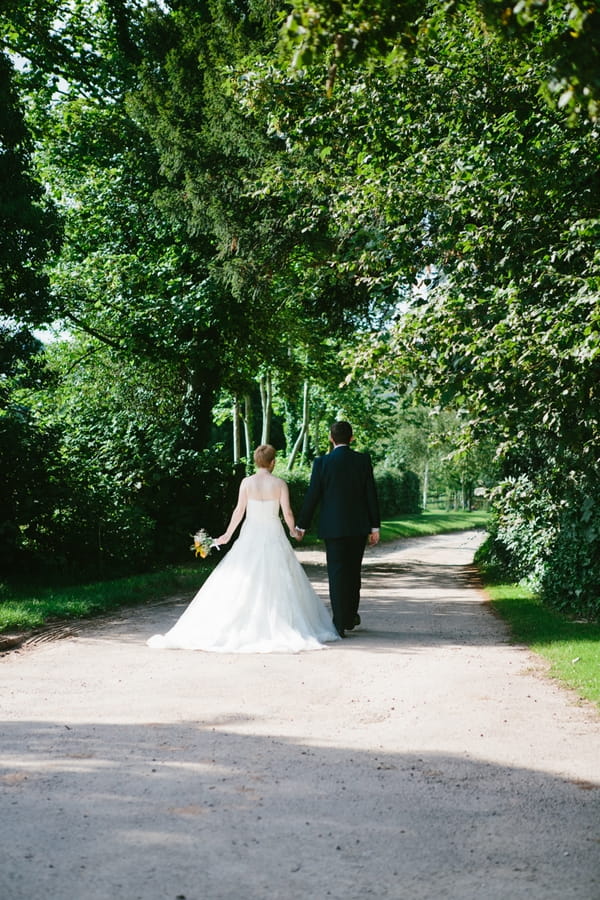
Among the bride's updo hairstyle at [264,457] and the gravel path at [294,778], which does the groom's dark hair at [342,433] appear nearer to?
the bride's updo hairstyle at [264,457]

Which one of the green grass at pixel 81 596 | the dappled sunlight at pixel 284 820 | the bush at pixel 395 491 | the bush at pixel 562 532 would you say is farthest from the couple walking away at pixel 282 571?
the bush at pixel 395 491

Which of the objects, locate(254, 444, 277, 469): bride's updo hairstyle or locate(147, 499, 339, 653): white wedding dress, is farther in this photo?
locate(254, 444, 277, 469): bride's updo hairstyle

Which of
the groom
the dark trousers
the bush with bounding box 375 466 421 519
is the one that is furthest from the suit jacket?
the bush with bounding box 375 466 421 519

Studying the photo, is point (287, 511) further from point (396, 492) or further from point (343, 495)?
point (396, 492)

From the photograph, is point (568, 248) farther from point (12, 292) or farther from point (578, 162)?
point (12, 292)

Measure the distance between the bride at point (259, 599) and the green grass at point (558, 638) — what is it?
7.53 ft

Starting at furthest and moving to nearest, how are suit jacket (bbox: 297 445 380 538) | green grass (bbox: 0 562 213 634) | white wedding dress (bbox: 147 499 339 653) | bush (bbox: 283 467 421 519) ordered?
bush (bbox: 283 467 421 519)
green grass (bbox: 0 562 213 634)
suit jacket (bbox: 297 445 380 538)
white wedding dress (bbox: 147 499 339 653)

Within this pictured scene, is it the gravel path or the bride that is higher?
the bride

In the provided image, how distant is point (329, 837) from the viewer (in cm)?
415

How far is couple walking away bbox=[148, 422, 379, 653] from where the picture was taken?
10086 mm

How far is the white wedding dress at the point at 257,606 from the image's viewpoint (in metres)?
9.93

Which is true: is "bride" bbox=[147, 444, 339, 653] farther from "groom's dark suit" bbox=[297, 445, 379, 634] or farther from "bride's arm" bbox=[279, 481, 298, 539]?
"groom's dark suit" bbox=[297, 445, 379, 634]

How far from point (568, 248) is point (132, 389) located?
17.3 m

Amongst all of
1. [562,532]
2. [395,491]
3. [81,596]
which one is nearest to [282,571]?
[81,596]
